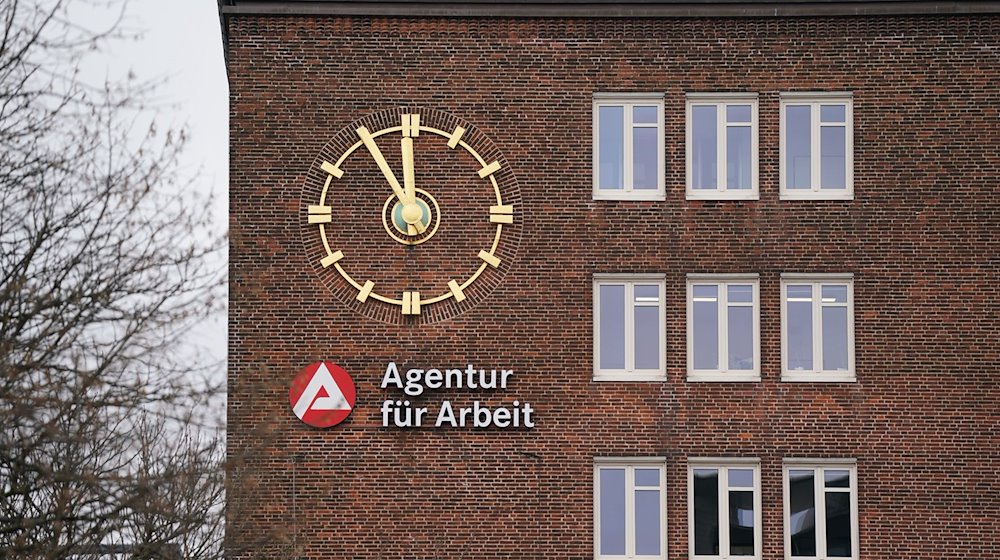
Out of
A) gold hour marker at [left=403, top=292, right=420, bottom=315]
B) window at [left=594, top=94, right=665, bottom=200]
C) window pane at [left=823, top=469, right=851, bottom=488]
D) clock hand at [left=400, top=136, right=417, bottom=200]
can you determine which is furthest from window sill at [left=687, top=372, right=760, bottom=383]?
clock hand at [left=400, top=136, right=417, bottom=200]

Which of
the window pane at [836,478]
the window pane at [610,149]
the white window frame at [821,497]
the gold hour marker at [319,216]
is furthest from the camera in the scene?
the window pane at [610,149]

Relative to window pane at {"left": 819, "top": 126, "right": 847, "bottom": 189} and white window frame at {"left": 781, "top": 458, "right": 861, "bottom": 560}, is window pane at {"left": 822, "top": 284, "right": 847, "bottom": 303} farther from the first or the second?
white window frame at {"left": 781, "top": 458, "right": 861, "bottom": 560}

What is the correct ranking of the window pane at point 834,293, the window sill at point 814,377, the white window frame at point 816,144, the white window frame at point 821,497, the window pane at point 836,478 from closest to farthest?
the white window frame at point 821,497 → the window pane at point 836,478 → the window sill at point 814,377 → the window pane at point 834,293 → the white window frame at point 816,144

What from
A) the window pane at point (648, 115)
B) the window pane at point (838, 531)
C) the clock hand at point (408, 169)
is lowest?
the window pane at point (838, 531)

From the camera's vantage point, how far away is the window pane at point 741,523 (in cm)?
3422

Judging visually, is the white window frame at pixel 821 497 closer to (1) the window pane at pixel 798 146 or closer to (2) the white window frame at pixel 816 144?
(2) the white window frame at pixel 816 144

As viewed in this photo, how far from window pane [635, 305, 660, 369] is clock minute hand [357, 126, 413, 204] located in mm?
4439

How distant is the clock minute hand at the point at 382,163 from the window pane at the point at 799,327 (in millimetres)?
6722

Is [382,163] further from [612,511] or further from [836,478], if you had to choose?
[836,478]

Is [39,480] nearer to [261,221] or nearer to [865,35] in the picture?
[261,221]

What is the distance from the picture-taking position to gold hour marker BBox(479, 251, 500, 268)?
34.8 meters

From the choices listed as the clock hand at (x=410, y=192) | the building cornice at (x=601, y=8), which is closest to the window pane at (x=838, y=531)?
the clock hand at (x=410, y=192)

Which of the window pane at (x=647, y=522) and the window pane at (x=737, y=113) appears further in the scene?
the window pane at (x=737, y=113)

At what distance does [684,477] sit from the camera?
34.3 m
